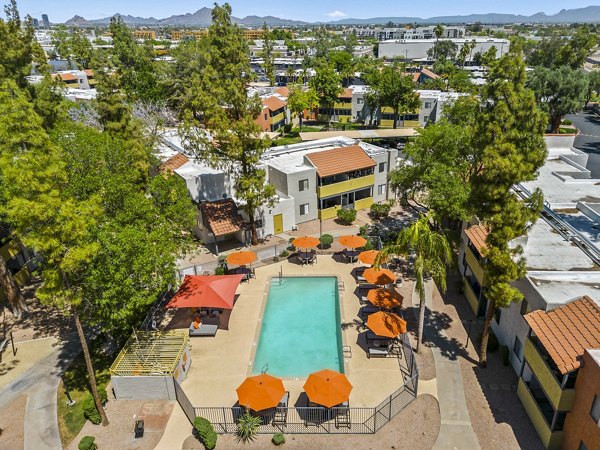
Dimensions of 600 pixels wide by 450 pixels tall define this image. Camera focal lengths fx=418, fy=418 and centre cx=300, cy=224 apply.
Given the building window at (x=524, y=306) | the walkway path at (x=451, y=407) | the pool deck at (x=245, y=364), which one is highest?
the building window at (x=524, y=306)

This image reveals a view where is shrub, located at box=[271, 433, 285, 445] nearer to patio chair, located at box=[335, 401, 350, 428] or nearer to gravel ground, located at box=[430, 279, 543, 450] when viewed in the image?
patio chair, located at box=[335, 401, 350, 428]

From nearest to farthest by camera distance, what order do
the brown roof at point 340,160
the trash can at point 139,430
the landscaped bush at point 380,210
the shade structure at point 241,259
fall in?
the trash can at point 139,430, the shade structure at point 241,259, the brown roof at point 340,160, the landscaped bush at point 380,210

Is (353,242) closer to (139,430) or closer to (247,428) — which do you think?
(247,428)

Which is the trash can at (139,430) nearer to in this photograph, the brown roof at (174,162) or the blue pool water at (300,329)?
the blue pool water at (300,329)

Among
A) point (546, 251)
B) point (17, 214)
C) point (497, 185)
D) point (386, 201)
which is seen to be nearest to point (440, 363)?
point (546, 251)

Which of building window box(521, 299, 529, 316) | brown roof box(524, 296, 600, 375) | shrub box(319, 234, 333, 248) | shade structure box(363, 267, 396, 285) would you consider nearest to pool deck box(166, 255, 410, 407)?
shade structure box(363, 267, 396, 285)

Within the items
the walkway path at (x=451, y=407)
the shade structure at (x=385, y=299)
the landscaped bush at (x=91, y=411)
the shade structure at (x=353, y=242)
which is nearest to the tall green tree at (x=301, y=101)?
the shade structure at (x=353, y=242)
